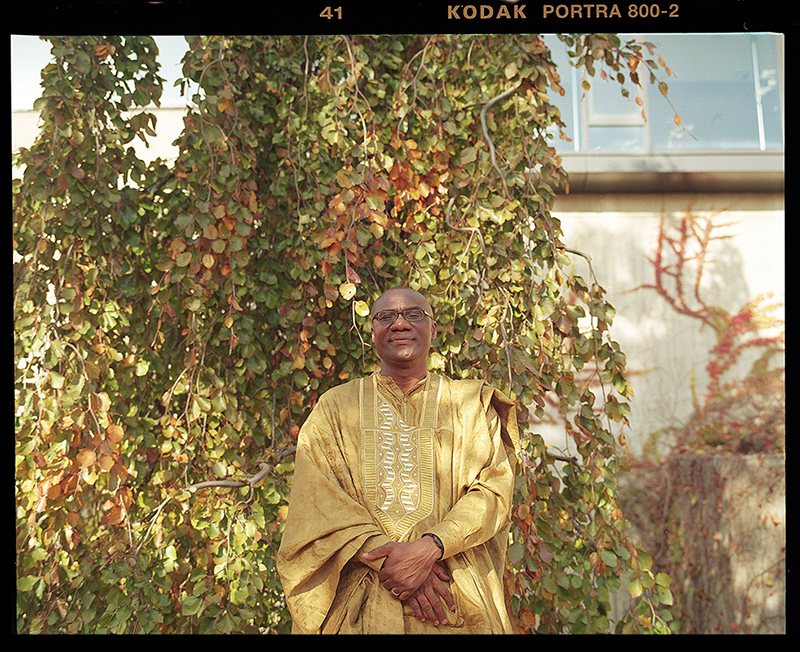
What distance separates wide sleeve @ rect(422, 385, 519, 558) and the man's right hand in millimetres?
81

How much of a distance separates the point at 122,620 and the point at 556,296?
1.88 metres

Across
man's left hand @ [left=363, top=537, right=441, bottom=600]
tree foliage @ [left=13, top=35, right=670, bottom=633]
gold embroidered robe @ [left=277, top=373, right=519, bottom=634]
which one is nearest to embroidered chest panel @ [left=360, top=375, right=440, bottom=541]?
gold embroidered robe @ [left=277, top=373, right=519, bottom=634]

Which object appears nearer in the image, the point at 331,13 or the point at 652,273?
the point at 331,13

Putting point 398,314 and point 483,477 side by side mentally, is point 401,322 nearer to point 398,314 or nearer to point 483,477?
point 398,314

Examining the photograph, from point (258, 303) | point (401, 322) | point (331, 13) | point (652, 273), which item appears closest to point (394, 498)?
point (401, 322)

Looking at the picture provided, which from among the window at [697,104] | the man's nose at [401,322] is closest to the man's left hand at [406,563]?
the man's nose at [401,322]

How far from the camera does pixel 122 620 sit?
262 centimetres

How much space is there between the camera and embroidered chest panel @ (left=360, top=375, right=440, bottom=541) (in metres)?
2.15

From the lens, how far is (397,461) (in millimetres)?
2193

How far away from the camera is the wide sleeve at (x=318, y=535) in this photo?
2.02m

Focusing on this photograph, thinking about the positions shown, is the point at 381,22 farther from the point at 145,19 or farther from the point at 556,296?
the point at 556,296

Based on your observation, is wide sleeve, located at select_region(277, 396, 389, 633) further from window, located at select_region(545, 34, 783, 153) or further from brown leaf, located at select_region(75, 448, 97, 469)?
window, located at select_region(545, 34, 783, 153)

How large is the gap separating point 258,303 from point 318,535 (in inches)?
60.0

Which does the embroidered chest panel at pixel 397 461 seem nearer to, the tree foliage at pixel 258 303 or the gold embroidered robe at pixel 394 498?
the gold embroidered robe at pixel 394 498
